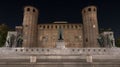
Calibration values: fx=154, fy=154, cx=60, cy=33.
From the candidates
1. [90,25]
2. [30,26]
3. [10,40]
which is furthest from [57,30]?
[10,40]

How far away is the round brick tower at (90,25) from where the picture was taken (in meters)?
43.0

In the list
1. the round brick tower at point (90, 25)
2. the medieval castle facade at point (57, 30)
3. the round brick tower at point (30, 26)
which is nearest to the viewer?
the round brick tower at point (90, 25)

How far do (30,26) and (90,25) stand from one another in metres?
17.5

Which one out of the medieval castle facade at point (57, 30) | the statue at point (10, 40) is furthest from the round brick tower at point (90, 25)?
the statue at point (10, 40)

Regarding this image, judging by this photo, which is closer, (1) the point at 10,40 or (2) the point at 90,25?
(1) the point at 10,40

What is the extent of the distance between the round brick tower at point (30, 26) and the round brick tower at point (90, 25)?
1470 centimetres

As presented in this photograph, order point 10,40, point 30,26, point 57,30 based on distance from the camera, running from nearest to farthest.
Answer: point 10,40 → point 30,26 → point 57,30

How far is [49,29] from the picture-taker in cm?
4606

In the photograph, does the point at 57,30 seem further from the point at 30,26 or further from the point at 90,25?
the point at 90,25

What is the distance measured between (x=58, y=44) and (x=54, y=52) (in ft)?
6.00

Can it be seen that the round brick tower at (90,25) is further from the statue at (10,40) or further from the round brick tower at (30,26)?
the statue at (10,40)

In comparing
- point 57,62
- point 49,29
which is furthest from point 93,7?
point 57,62

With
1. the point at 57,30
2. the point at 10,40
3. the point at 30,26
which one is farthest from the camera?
the point at 57,30

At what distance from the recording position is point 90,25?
44875mm
